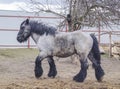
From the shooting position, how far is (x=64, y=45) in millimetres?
11664

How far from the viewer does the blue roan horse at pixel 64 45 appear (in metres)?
11.6

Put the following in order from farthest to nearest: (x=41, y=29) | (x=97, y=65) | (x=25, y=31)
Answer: (x=25, y=31) → (x=41, y=29) → (x=97, y=65)

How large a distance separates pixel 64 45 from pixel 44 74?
2191 mm

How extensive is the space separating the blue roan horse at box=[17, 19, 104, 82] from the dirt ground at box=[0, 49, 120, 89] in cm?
40

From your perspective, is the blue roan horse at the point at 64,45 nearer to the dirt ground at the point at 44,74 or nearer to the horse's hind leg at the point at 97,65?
the horse's hind leg at the point at 97,65

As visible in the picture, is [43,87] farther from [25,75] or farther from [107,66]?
[107,66]

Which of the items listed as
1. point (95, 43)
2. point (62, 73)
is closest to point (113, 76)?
point (62, 73)

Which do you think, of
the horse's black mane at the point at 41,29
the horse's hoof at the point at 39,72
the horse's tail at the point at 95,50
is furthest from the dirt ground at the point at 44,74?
the horse's black mane at the point at 41,29

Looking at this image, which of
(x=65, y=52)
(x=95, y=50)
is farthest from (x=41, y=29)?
(x=95, y=50)

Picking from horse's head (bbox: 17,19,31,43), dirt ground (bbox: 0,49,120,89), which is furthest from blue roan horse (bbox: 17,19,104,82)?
dirt ground (bbox: 0,49,120,89)

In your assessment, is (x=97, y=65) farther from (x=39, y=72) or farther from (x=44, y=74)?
(x=44, y=74)

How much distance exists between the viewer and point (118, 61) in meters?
19.6

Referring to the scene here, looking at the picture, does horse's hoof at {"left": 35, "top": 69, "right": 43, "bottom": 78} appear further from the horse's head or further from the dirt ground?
the horse's head

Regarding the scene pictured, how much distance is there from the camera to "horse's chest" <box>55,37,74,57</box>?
1165 cm
